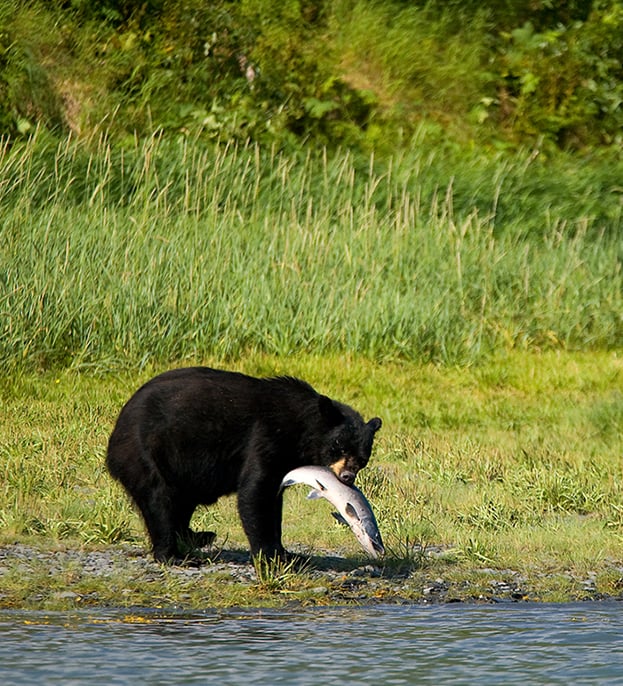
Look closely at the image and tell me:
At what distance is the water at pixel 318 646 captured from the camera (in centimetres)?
525

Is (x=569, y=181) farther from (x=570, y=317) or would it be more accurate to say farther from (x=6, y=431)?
(x=6, y=431)

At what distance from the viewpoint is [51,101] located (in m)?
18.3

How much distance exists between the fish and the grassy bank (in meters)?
0.29

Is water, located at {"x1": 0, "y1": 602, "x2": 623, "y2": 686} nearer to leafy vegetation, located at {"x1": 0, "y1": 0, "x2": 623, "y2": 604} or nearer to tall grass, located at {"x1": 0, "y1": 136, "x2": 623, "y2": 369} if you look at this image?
leafy vegetation, located at {"x1": 0, "y1": 0, "x2": 623, "y2": 604}

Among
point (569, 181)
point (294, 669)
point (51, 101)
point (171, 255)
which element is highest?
point (51, 101)

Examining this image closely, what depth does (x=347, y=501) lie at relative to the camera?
20.9 ft

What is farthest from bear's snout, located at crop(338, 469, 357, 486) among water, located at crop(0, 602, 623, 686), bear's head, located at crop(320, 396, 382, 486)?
water, located at crop(0, 602, 623, 686)

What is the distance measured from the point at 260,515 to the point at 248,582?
0.32 metres

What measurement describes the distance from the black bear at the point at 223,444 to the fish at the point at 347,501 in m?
0.16

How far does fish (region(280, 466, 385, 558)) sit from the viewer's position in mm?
6355

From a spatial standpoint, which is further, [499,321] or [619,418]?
[499,321]

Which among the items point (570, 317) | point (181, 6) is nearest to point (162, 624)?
point (570, 317)

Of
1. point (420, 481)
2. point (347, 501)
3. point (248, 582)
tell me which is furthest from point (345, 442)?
point (420, 481)

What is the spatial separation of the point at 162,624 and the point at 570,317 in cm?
826
